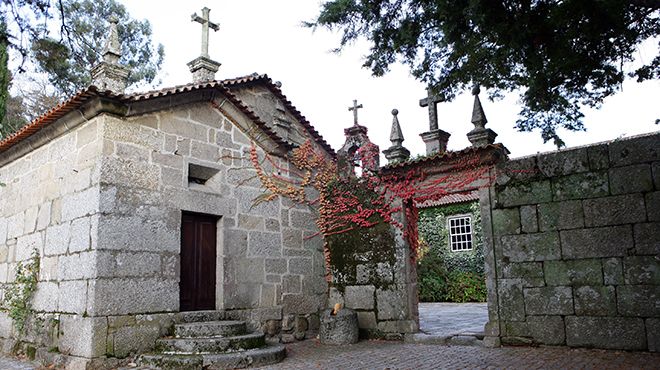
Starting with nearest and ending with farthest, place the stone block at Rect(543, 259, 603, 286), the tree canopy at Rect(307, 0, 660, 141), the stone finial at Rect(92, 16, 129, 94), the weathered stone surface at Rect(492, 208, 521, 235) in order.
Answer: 1. the tree canopy at Rect(307, 0, 660, 141)
2. the stone block at Rect(543, 259, 603, 286)
3. the weathered stone surface at Rect(492, 208, 521, 235)
4. the stone finial at Rect(92, 16, 129, 94)

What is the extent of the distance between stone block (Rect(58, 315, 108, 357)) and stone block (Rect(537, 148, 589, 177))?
245 inches

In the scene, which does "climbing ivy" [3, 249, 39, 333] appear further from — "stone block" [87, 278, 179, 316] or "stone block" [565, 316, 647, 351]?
"stone block" [565, 316, 647, 351]

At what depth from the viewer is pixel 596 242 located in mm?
6109

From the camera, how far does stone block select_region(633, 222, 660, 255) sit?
5.70 meters

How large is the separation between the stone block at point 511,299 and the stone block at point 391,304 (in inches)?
61.3

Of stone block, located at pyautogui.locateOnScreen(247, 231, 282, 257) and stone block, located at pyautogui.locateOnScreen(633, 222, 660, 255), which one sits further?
stone block, located at pyautogui.locateOnScreen(247, 231, 282, 257)

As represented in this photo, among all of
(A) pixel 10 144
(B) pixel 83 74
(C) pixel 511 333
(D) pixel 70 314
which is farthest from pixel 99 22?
(C) pixel 511 333

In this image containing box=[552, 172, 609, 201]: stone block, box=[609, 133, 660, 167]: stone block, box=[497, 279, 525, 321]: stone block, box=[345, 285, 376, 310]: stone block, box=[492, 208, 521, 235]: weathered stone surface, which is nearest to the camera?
box=[609, 133, 660, 167]: stone block

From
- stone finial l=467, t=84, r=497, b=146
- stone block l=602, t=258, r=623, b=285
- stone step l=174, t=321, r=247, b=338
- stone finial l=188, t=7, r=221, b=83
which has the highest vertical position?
stone finial l=188, t=7, r=221, b=83

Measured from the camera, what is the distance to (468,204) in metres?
15.6

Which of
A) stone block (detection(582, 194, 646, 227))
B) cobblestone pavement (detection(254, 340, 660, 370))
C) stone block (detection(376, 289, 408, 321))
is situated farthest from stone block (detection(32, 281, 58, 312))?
stone block (detection(582, 194, 646, 227))

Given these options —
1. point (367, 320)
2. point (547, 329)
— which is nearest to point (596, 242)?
point (547, 329)

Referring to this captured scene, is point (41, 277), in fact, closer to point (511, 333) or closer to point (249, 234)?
point (249, 234)

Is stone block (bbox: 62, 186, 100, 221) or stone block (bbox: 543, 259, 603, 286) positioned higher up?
stone block (bbox: 62, 186, 100, 221)
